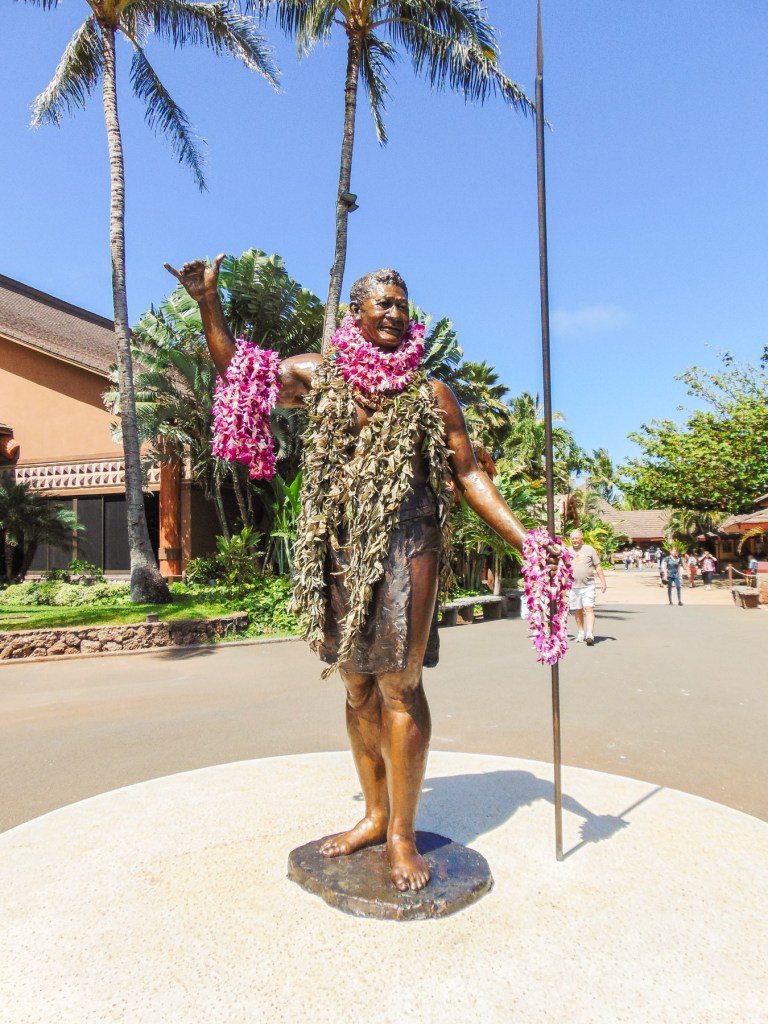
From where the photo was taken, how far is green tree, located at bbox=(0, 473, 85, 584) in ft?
45.9

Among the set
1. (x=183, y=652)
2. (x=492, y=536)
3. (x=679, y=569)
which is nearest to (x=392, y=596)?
(x=183, y=652)

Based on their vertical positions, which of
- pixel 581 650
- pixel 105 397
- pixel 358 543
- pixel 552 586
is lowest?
pixel 581 650

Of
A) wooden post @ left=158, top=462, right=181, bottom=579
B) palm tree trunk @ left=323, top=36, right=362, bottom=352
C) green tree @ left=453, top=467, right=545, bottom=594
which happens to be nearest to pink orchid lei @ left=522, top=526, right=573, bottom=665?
palm tree trunk @ left=323, top=36, right=362, bottom=352

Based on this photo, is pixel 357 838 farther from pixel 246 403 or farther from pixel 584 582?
pixel 584 582

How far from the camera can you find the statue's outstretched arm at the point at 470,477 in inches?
113

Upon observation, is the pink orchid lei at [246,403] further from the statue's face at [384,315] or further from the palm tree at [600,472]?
the palm tree at [600,472]

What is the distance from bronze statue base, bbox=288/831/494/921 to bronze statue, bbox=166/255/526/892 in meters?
0.06

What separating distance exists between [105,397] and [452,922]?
620 inches

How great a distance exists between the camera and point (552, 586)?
2.72m

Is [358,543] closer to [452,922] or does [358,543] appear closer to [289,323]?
[452,922]

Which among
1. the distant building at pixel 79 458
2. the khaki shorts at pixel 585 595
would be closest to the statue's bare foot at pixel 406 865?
the khaki shorts at pixel 585 595

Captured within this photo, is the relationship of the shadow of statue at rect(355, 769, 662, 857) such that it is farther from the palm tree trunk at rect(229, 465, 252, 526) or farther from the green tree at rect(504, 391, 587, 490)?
the green tree at rect(504, 391, 587, 490)

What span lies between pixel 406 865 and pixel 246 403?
180 cm

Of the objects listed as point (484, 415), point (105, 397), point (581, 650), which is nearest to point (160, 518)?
point (105, 397)
